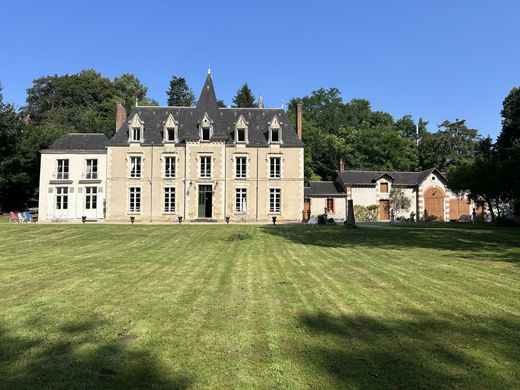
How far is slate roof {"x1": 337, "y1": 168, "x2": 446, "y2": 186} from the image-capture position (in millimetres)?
38125

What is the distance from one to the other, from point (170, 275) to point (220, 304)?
2.84 metres

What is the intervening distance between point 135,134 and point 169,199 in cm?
625

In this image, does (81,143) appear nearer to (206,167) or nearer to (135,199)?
(135,199)

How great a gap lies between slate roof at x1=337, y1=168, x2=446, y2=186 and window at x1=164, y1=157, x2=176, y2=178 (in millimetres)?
15744

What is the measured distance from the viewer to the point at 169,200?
3372 centimetres

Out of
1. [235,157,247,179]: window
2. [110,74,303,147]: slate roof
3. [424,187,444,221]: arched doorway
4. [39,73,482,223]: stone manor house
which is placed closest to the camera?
[39,73,482,223]: stone manor house

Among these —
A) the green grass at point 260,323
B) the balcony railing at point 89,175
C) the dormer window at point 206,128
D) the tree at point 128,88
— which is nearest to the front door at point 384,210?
the dormer window at point 206,128

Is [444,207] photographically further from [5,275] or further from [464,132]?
[5,275]

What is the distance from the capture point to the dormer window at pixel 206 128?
1329 inches

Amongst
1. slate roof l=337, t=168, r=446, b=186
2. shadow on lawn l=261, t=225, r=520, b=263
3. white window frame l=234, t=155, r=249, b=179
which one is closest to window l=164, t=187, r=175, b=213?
white window frame l=234, t=155, r=249, b=179

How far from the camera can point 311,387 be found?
3441 millimetres

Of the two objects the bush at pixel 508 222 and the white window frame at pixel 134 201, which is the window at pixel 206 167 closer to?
the white window frame at pixel 134 201

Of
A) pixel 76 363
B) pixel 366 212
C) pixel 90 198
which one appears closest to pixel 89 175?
pixel 90 198

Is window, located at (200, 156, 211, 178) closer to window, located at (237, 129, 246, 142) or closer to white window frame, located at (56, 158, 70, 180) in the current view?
window, located at (237, 129, 246, 142)
